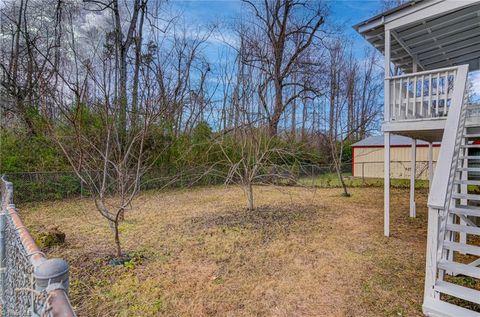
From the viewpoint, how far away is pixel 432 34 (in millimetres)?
5230

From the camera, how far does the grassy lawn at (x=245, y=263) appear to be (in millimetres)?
2627

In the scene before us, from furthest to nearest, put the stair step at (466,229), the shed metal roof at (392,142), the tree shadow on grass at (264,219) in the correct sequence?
the shed metal roof at (392,142)
the tree shadow on grass at (264,219)
the stair step at (466,229)

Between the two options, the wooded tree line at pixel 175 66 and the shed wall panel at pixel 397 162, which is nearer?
the wooded tree line at pixel 175 66

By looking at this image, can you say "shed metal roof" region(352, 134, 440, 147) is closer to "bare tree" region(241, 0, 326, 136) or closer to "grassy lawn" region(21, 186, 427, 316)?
"bare tree" region(241, 0, 326, 136)

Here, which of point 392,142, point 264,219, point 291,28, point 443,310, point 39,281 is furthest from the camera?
point 392,142

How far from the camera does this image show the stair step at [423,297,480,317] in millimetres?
2322

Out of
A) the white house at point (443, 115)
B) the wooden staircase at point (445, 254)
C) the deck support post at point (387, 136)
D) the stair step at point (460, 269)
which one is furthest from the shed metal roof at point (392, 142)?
the stair step at point (460, 269)

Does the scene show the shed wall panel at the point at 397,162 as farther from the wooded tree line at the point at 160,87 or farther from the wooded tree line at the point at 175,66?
the wooded tree line at the point at 175,66

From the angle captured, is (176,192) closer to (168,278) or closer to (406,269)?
(168,278)

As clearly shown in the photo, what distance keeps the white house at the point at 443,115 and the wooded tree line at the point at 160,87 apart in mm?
2849

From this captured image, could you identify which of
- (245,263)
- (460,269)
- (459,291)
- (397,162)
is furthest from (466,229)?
(397,162)

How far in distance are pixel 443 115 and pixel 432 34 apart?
1767 mm

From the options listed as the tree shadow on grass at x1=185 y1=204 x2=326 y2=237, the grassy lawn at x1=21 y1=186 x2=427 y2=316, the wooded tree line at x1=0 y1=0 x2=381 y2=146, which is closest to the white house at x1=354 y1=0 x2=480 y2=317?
the grassy lawn at x1=21 y1=186 x2=427 y2=316

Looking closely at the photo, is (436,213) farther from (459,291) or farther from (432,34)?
(432,34)
